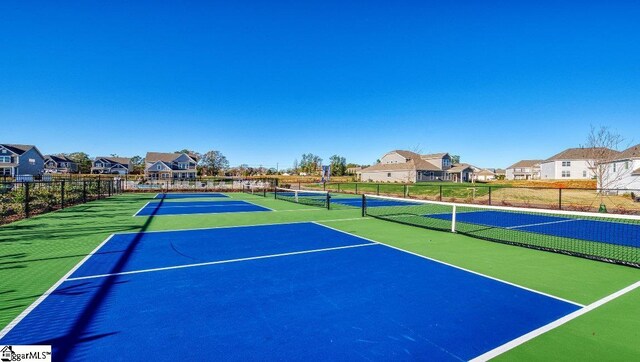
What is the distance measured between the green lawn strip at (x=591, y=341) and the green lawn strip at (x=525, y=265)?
708 mm

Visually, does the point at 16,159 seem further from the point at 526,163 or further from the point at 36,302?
the point at 526,163

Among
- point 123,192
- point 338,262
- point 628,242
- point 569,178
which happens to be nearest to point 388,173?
point 569,178

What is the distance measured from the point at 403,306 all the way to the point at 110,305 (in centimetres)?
432

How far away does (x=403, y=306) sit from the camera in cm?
469

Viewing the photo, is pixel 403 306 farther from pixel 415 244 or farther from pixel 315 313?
pixel 415 244

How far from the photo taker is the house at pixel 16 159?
183ft

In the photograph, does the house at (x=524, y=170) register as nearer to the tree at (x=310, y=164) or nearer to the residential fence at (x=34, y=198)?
the tree at (x=310, y=164)

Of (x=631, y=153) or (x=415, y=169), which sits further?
(x=415, y=169)

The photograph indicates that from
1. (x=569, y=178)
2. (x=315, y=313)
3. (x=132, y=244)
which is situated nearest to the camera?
(x=315, y=313)

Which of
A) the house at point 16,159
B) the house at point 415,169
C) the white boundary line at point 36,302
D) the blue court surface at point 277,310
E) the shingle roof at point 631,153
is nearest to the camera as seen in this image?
the blue court surface at point 277,310

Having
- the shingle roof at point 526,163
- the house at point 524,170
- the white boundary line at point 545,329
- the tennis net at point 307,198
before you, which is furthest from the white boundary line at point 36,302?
the shingle roof at point 526,163

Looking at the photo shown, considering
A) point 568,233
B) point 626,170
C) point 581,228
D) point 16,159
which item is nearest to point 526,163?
point 626,170

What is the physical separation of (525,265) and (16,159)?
77064 mm

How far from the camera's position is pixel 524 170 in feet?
301
